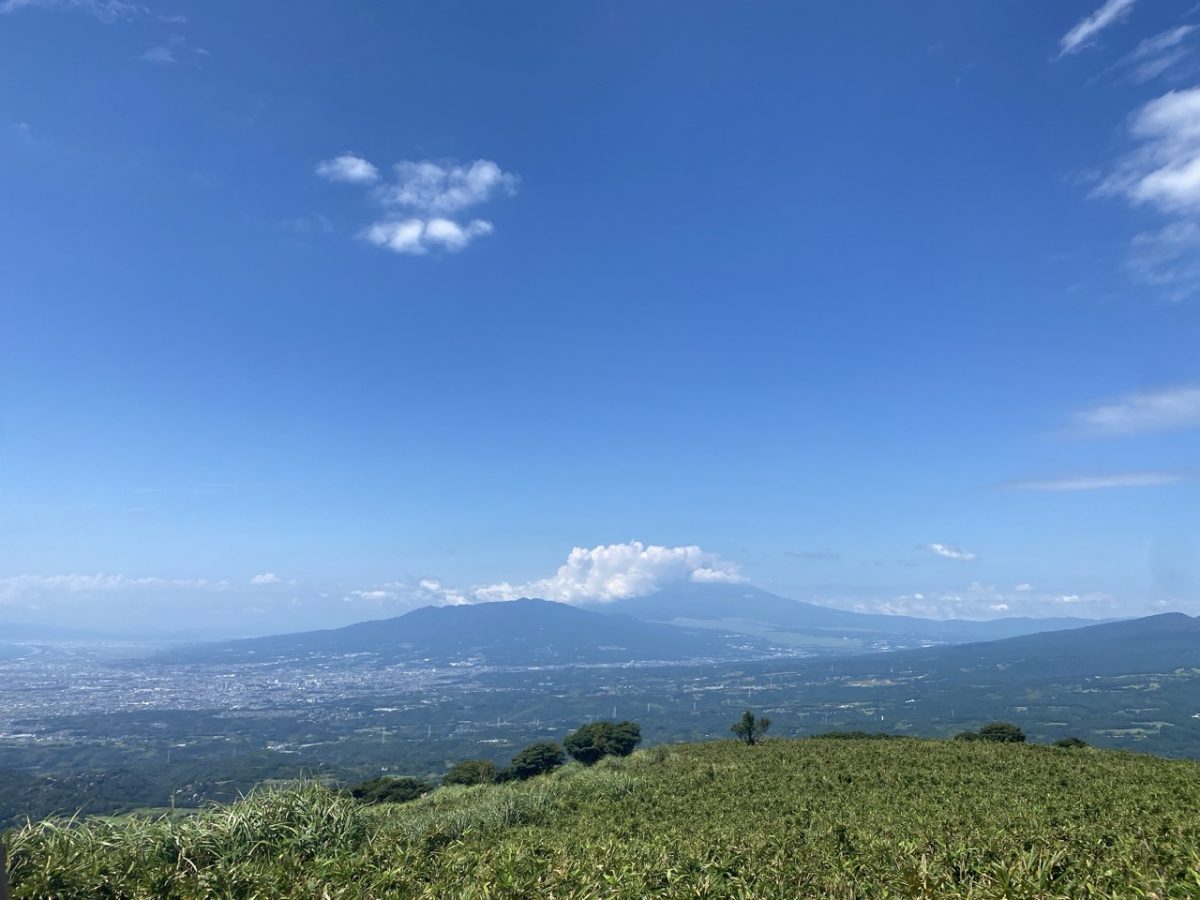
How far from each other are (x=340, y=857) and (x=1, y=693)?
25295 cm

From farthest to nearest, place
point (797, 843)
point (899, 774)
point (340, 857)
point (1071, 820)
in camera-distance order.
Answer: point (899, 774) < point (1071, 820) < point (797, 843) < point (340, 857)

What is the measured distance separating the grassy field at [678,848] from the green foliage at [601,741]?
3396 centimetres

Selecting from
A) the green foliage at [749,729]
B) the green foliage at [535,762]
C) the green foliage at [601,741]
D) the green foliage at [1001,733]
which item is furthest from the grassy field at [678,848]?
the green foliage at [601,741]

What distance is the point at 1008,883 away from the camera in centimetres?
802

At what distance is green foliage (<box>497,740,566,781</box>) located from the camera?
51.1 meters

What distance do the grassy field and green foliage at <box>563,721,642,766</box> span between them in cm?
3396

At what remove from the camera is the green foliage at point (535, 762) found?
168ft

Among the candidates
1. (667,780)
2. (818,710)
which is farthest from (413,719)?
(667,780)

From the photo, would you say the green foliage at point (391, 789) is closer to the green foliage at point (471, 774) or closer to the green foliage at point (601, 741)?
the green foliage at point (471, 774)

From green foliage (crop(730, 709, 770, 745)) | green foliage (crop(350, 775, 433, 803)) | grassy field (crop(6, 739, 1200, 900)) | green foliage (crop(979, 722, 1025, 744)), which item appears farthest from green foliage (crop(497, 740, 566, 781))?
grassy field (crop(6, 739, 1200, 900))

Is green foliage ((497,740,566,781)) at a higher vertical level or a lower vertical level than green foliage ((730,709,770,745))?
lower

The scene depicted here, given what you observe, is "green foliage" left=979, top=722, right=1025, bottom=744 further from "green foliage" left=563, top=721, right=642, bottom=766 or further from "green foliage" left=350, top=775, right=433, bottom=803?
"green foliage" left=350, top=775, right=433, bottom=803

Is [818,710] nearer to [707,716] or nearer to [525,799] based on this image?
[707,716]

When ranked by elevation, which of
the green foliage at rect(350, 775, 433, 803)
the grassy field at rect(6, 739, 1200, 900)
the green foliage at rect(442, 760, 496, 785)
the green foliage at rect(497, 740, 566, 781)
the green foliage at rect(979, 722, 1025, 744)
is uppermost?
the grassy field at rect(6, 739, 1200, 900)
